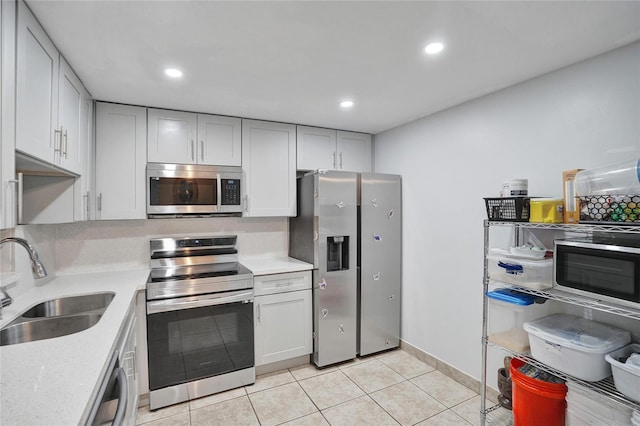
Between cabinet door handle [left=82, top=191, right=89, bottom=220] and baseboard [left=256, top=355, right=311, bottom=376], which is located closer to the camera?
cabinet door handle [left=82, top=191, right=89, bottom=220]

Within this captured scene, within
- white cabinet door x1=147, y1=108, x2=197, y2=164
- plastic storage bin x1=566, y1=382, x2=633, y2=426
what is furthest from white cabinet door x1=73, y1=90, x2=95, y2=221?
plastic storage bin x1=566, y1=382, x2=633, y2=426

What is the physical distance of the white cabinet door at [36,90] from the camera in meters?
1.30

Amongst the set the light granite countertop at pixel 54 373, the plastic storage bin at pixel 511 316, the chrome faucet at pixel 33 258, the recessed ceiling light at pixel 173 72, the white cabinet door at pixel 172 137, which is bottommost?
the plastic storage bin at pixel 511 316

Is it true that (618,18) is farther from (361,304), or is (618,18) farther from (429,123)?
(361,304)

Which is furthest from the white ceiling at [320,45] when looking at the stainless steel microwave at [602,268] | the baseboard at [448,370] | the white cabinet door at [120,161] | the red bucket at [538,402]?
the baseboard at [448,370]

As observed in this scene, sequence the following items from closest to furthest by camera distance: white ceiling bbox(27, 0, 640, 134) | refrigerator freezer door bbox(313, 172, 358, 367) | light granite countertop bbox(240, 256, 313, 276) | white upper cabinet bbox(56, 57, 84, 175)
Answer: white ceiling bbox(27, 0, 640, 134) → white upper cabinet bbox(56, 57, 84, 175) → light granite countertop bbox(240, 256, 313, 276) → refrigerator freezer door bbox(313, 172, 358, 367)

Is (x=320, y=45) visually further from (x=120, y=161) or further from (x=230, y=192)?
(x=120, y=161)

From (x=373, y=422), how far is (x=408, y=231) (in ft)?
5.71

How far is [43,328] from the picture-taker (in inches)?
64.9

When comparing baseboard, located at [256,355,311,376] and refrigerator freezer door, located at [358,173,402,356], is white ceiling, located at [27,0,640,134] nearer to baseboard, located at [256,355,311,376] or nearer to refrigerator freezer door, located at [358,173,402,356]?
refrigerator freezer door, located at [358,173,402,356]

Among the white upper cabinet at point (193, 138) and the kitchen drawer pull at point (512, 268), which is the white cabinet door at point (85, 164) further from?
the kitchen drawer pull at point (512, 268)

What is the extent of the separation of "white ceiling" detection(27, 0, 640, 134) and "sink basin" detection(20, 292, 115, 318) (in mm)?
1423

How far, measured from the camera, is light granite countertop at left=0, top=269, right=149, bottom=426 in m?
0.87

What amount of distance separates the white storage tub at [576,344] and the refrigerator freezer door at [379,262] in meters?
1.48
